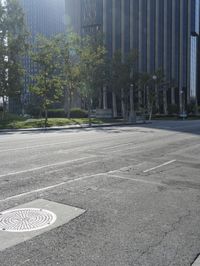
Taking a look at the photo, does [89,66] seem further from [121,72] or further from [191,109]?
[191,109]

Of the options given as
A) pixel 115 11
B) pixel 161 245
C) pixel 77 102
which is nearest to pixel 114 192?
pixel 161 245

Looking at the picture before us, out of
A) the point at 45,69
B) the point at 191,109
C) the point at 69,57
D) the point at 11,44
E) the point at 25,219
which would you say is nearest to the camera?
the point at 25,219

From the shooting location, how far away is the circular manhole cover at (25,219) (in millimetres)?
5359

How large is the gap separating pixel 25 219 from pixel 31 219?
87 millimetres

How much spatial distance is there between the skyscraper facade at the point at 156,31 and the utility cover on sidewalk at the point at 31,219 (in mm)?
78409

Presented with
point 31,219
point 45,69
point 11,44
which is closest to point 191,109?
point 45,69

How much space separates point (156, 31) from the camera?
10044 centimetres

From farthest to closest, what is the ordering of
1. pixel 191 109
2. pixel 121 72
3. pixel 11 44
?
pixel 191 109 < pixel 121 72 < pixel 11 44

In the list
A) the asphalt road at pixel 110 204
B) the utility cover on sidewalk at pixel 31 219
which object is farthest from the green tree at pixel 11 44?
the utility cover on sidewalk at pixel 31 219

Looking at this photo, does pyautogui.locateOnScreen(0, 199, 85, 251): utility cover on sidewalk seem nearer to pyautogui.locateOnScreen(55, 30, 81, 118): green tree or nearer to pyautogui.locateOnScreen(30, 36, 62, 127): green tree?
pyautogui.locateOnScreen(30, 36, 62, 127): green tree

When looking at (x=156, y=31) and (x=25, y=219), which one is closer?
(x=25, y=219)

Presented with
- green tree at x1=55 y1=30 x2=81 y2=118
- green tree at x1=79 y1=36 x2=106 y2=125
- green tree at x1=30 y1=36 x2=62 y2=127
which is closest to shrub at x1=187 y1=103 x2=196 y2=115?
green tree at x1=79 y1=36 x2=106 y2=125

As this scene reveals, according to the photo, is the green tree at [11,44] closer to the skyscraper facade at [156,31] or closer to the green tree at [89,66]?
the green tree at [89,66]

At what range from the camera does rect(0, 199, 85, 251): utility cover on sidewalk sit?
198 inches
